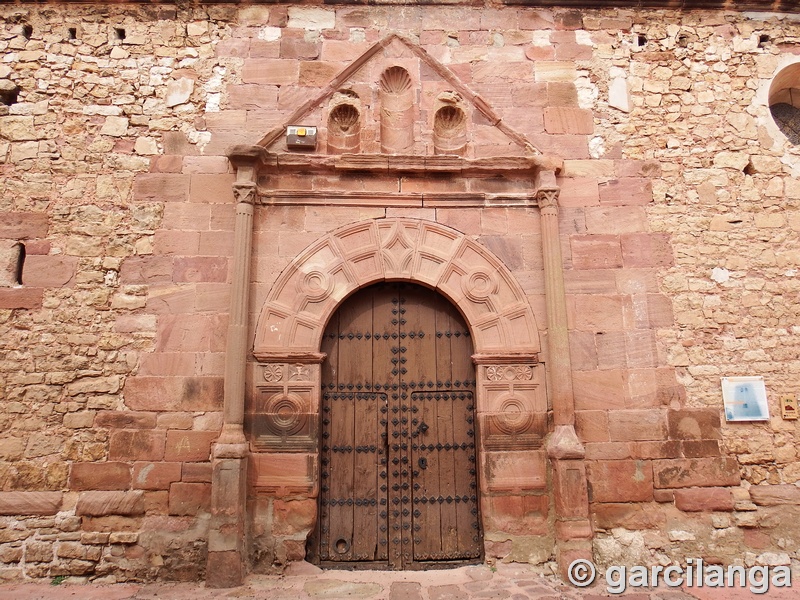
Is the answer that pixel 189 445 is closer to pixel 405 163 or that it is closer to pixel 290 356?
pixel 290 356

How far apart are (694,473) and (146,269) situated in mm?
5060

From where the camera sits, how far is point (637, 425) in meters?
4.78

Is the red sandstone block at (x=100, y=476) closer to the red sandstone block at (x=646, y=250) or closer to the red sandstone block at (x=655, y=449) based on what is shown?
the red sandstone block at (x=655, y=449)

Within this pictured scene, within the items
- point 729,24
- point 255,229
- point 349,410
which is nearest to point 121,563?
point 349,410

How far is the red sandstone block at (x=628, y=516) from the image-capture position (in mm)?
4598

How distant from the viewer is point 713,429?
481cm

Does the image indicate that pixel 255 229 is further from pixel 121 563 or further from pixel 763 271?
pixel 763 271

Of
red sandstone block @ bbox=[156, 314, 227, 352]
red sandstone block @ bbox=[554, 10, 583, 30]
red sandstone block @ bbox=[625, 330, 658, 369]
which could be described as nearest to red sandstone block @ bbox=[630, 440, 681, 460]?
red sandstone block @ bbox=[625, 330, 658, 369]

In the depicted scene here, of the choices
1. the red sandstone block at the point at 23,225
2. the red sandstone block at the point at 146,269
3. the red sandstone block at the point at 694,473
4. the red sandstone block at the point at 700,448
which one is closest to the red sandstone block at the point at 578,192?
the red sandstone block at the point at 700,448

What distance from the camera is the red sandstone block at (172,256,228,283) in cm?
491

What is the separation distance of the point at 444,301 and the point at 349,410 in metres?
1.30

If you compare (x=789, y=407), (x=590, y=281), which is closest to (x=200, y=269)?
(x=590, y=281)

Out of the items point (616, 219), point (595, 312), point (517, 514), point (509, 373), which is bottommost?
point (517, 514)

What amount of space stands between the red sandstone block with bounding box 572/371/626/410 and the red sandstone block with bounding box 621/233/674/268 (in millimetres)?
1056
